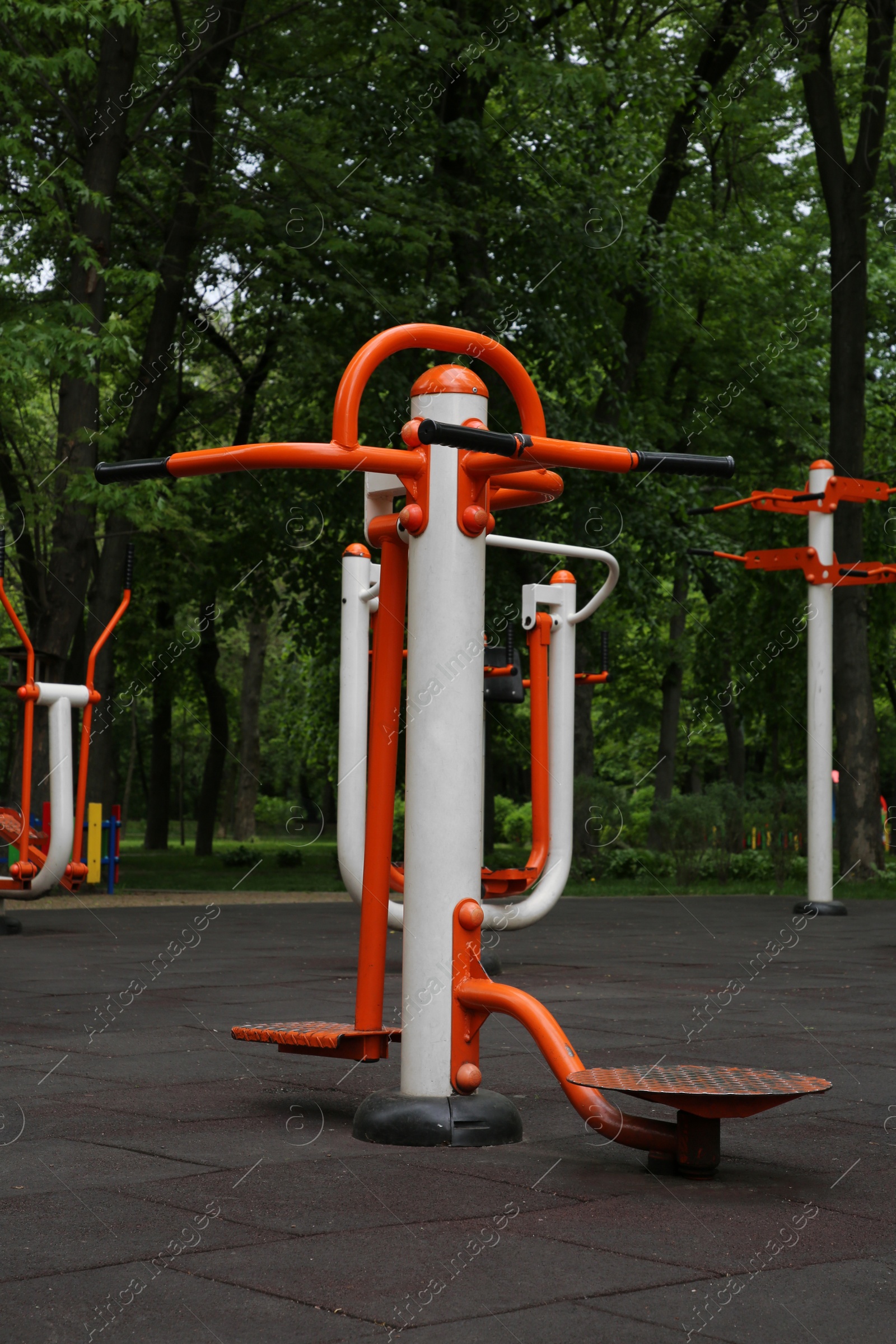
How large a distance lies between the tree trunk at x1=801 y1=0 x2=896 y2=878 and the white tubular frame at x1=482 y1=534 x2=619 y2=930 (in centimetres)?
1043

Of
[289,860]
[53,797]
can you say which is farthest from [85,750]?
[289,860]

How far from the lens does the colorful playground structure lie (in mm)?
10406

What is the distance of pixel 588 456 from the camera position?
4691 millimetres

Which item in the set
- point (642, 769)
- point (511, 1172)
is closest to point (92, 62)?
point (511, 1172)

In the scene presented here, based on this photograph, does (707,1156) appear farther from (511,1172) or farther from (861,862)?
(861,862)

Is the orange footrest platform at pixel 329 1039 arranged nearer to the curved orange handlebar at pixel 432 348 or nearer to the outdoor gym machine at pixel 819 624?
the curved orange handlebar at pixel 432 348

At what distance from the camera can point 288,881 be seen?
21750mm

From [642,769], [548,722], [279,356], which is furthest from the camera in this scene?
[642,769]

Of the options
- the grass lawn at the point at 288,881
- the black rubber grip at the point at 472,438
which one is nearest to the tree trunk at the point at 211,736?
the grass lawn at the point at 288,881

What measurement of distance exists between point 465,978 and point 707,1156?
0.86 metres

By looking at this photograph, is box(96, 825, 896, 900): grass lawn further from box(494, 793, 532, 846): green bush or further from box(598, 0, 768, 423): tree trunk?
box(598, 0, 768, 423): tree trunk

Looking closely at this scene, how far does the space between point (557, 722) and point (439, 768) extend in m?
3.08

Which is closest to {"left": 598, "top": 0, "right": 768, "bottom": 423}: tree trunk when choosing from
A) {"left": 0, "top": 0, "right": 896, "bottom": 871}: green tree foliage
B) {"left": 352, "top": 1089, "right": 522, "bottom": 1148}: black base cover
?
{"left": 0, "top": 0, "right": 896, "bottom": 871}: green tree foliage

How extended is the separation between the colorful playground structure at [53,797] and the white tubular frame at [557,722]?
3.59 m
